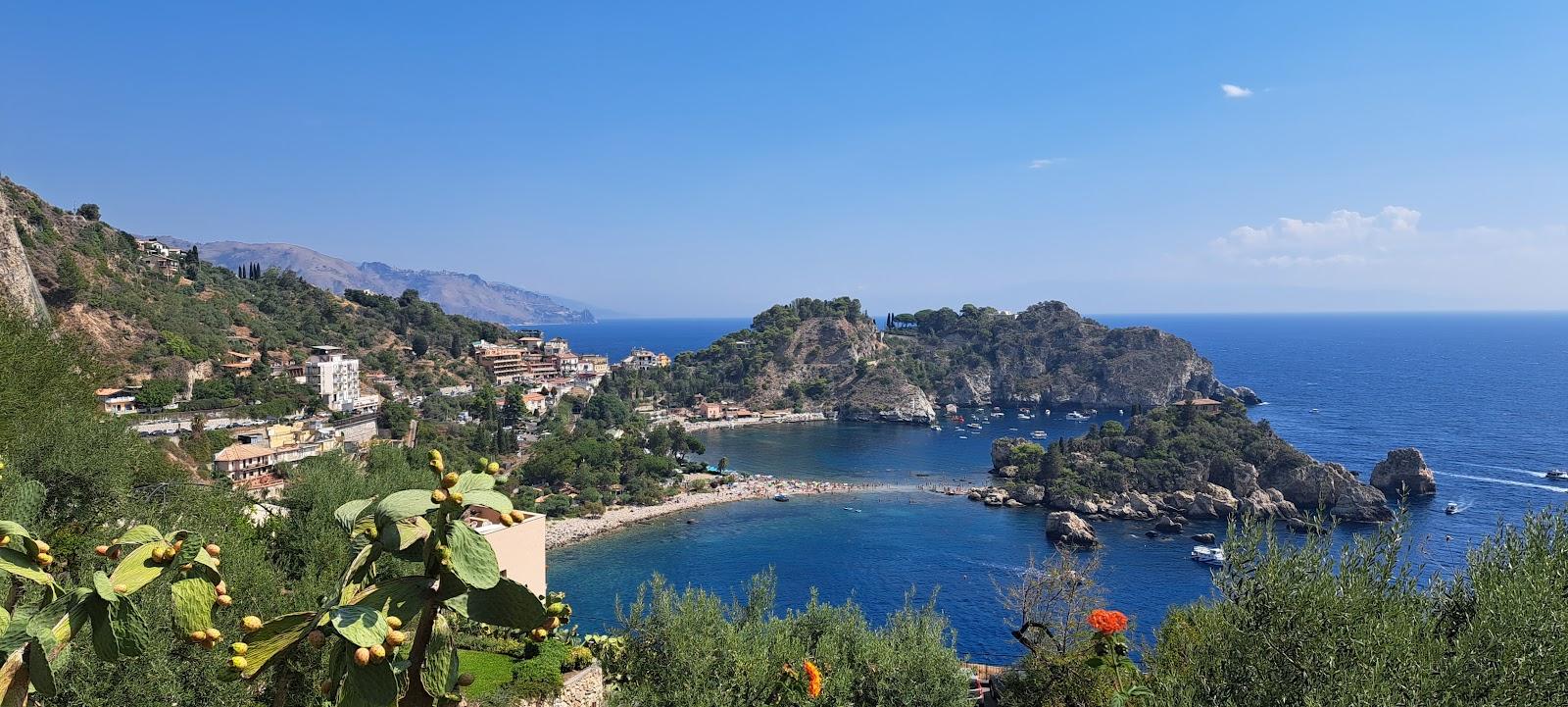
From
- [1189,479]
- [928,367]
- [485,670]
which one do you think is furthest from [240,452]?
[928,367]

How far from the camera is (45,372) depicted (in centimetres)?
1259

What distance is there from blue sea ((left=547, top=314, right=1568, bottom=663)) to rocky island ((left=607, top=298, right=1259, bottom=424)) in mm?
3906

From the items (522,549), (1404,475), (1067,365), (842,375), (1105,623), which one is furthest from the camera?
(842,375)

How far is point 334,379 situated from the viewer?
39.7 m

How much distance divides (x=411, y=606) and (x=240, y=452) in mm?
27760

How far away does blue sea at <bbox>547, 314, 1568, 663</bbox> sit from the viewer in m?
26.4

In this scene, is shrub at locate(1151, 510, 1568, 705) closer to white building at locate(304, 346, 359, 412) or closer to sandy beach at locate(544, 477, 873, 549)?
sandy beach at locate(544, 477, 873, 549)

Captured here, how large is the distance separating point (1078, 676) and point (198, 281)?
182ft

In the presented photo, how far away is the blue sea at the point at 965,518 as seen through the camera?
26.4 metres

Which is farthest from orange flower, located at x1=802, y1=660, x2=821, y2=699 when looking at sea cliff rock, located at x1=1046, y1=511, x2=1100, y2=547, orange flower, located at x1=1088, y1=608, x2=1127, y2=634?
sea cliff rock, located at x1=1046, y1=511, x2=1100, y2=547

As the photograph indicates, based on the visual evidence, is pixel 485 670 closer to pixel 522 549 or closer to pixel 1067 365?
pixel 522 549

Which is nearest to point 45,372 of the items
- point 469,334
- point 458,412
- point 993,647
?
point 993,647

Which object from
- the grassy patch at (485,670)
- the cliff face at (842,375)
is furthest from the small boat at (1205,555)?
the cliff face at (842,375)

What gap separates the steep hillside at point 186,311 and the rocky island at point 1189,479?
120 ft
